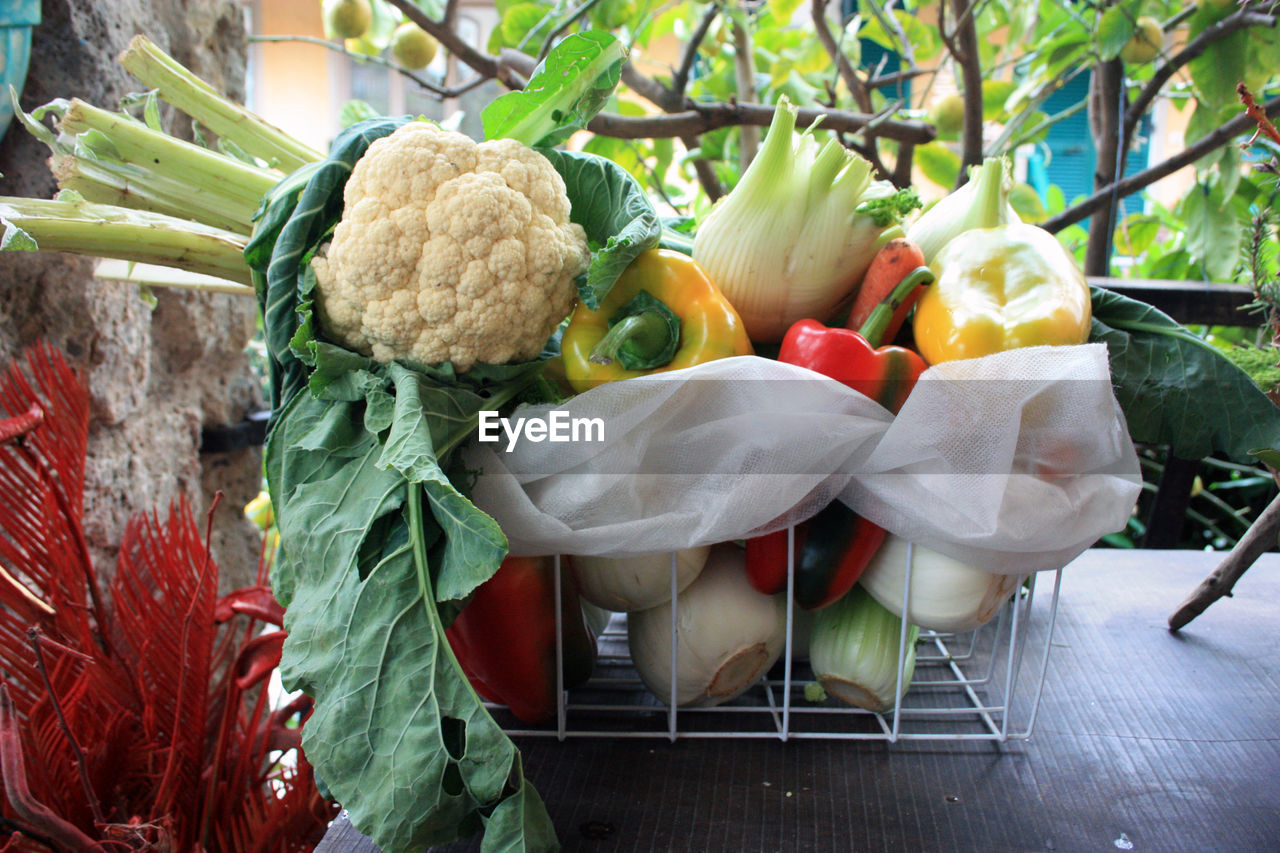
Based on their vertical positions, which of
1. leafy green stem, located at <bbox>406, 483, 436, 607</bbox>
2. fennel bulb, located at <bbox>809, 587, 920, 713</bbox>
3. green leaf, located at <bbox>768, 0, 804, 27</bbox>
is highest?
green leaf, located at <bbox>768, 0, 804, 27</bbox>

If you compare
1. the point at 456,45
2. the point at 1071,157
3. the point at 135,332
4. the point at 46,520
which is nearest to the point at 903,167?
the point at 456,45

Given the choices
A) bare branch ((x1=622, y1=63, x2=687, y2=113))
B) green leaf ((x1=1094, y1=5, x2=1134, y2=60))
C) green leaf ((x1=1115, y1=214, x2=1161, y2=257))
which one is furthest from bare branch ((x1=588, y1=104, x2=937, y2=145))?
green leaf ((x1=1115, y1=214, x2=1161, y2=257))

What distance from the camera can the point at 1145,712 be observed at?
2.18 ft

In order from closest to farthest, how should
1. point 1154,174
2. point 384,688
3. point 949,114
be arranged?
point 384,688 < point 1154,174 < point 949,114

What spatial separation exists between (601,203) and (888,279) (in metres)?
0.24

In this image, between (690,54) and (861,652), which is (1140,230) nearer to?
(690,54)

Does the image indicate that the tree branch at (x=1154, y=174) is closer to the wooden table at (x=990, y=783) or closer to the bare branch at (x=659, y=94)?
the bare branch at (x=659, y=94)

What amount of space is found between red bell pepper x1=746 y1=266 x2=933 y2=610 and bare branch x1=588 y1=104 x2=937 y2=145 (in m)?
0.59

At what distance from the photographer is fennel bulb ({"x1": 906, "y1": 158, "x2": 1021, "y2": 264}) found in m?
0.64

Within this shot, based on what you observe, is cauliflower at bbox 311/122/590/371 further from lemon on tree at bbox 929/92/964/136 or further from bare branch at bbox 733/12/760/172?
lemon on tree at bbox 929/92/964/136

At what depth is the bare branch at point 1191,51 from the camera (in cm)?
111

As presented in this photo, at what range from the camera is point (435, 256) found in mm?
555

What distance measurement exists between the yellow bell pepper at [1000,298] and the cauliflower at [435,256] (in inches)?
10.9

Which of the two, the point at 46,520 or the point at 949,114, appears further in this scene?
the point at 949,114
